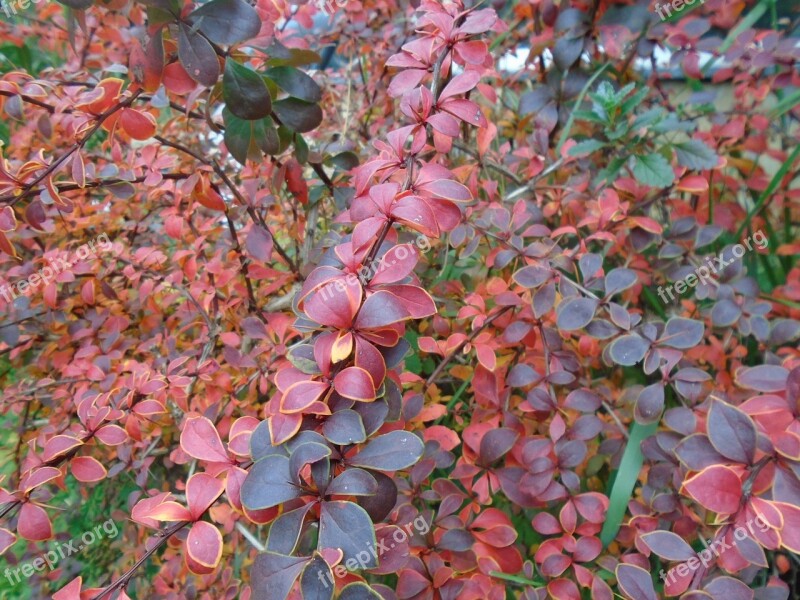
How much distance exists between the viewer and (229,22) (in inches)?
26.9

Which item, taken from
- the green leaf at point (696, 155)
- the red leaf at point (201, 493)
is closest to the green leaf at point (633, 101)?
the green leaf at point (696, 155)

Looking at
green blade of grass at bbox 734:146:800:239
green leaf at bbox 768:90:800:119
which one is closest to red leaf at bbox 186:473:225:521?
green blade of grass at bbox 734:146:800:239

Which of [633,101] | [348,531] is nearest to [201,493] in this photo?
[348,531]

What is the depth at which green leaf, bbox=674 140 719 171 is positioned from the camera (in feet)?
3.40

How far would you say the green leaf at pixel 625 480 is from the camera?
81 cm

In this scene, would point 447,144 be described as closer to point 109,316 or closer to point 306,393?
point 306,393

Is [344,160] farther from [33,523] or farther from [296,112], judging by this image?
[33,523]

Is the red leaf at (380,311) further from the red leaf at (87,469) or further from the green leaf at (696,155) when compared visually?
the green leaf at (696,155)

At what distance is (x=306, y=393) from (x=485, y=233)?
49 centimetres

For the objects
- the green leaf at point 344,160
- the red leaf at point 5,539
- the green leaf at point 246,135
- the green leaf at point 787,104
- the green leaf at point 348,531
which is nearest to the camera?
the green leaf at point 348,531

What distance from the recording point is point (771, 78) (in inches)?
47.4

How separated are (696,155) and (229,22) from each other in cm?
86

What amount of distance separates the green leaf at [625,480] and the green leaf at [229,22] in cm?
78

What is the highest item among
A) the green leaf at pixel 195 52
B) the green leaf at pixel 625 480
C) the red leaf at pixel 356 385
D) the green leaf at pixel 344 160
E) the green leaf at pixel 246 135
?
the green leaf at pixel 195 52
